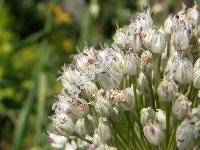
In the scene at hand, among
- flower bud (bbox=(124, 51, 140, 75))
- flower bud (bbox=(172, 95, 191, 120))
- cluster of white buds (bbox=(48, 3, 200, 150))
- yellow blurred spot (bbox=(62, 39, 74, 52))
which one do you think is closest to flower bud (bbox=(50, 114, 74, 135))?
cluster of white buds (bbox=(48, 3, 200, 150))

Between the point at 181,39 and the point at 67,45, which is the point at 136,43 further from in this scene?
the point at 67,45

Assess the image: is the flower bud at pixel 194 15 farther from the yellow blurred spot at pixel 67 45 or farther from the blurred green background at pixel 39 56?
the yellow blurred spot at pixel 67 45

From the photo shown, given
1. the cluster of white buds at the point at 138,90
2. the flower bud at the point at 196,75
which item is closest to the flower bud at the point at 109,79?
the cluster of white buds at the point at 138,90

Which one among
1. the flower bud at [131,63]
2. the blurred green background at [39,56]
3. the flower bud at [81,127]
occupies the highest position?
the blurred green background at [39,56]

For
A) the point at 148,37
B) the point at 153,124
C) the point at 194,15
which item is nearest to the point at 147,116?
the point at 153,124

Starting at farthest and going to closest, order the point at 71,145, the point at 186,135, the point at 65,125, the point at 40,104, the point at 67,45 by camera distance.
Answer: the point at 67,45, the point at 40,104, the point at 71,145, the point at 65,125, the point at 186,135

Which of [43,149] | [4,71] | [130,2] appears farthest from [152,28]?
[130,2]
